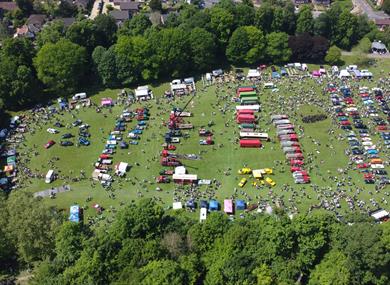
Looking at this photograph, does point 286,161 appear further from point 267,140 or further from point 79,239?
point 79,239

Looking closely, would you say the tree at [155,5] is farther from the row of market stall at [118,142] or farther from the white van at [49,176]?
the white van at [49,176]

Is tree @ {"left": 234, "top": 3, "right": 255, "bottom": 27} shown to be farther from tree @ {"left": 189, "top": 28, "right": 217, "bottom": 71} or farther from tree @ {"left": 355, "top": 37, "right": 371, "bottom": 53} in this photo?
tree @ {"left": 355, "top": 37, "right": 371, "bottom": 53}

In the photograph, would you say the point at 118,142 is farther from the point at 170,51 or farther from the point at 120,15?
the point at 120,15

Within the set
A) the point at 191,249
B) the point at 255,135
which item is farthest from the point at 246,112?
the point at 191,249

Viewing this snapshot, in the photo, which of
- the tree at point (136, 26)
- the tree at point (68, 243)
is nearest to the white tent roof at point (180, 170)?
the tree at point (68, 243)

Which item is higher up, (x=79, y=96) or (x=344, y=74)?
(x=79, y=96)

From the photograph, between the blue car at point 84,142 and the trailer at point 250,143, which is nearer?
the trailer at point 250,143

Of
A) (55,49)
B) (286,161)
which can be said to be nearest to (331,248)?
(286,161)
